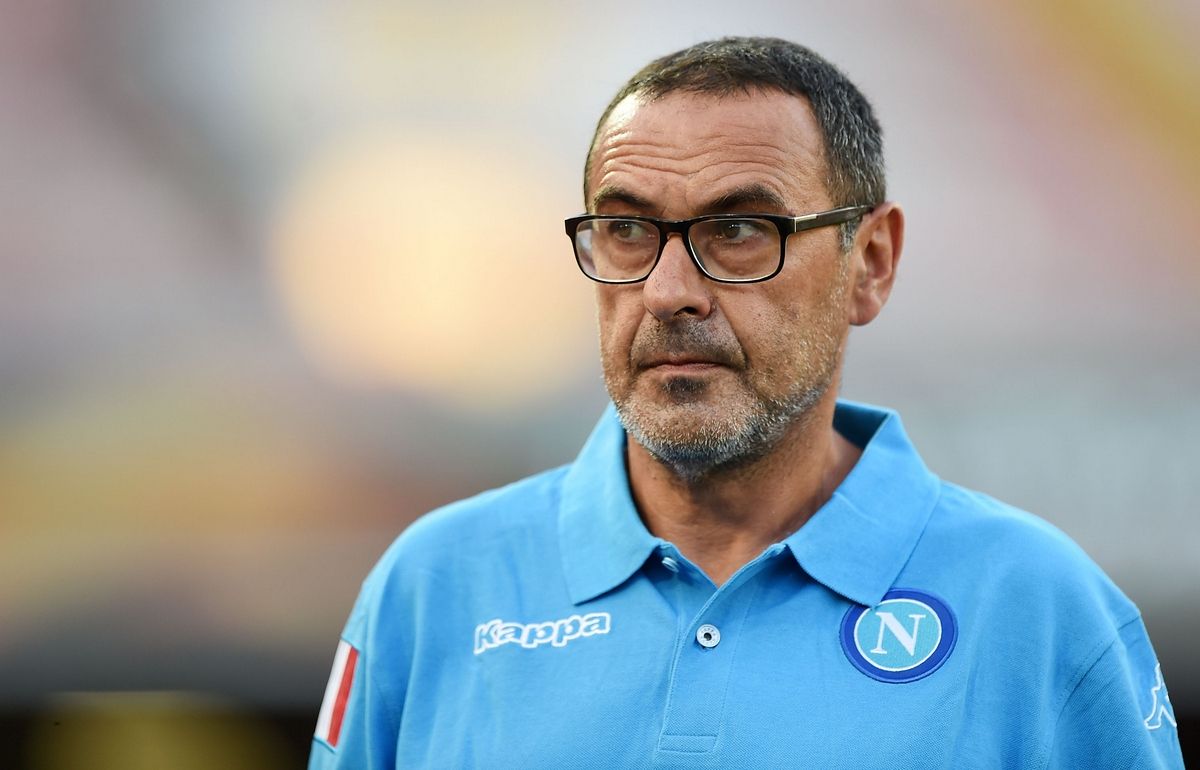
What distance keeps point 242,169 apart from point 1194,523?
292cm

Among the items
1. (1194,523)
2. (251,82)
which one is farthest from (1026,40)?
(251,82)

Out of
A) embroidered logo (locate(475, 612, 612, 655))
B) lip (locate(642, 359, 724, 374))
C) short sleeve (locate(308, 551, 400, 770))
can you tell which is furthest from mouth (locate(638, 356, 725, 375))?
short sleeve (locate(308, 551, 400, 770))

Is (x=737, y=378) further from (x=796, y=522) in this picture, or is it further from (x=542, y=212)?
(x=542, y=212)

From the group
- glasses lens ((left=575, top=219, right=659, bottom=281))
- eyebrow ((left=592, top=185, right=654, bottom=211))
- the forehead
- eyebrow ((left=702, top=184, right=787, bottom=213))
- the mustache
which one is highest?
the forehead

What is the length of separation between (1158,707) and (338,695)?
3.52 feet

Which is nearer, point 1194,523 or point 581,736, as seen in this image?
point 581,736

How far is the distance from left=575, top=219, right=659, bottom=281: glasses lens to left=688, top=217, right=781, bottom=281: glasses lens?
0.21ft

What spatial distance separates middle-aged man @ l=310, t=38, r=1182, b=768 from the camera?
1.49 m

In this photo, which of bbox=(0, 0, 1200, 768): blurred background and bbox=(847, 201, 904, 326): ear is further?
bbox=(0, 0, 1200, 768): blurred background

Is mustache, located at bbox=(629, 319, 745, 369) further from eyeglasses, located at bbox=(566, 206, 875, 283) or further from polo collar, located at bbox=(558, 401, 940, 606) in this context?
polo collar, located at bbox=(558, 401, 940, 606)

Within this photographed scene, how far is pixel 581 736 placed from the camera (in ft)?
5.01

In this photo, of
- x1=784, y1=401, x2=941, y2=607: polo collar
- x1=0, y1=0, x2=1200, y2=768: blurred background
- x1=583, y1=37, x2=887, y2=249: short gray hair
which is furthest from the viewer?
x1=0, y1=0, x2=1200, y2=768: blurred background

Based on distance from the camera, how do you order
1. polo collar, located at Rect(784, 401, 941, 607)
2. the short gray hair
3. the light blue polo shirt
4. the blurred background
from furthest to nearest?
1. the blurred background
2. the short gray hair
3. polo collar, located at Rect(784, 401, 941, 607)
4. the light blue polo shirt

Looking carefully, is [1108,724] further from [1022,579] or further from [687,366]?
[687,366]
